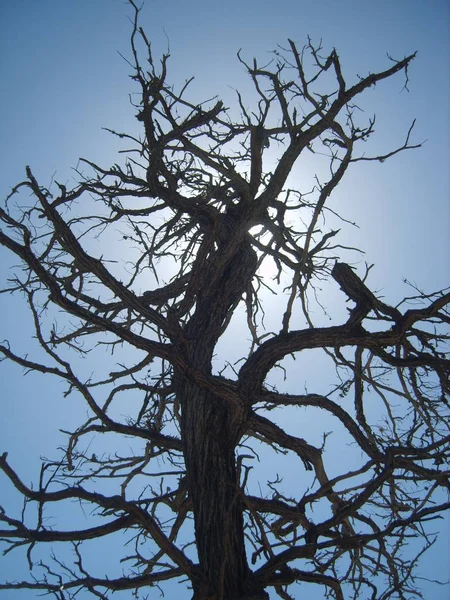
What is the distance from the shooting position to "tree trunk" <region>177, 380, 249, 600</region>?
8.42 feet

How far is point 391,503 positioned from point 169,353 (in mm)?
2312

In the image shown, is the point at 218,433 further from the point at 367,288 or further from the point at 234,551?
the point at 367,288

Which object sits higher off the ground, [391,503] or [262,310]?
[262,310]

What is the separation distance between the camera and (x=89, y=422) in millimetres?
4008

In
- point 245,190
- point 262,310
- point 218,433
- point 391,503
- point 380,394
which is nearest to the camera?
point 218,433

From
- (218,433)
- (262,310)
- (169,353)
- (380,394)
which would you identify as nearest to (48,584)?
(218,433)

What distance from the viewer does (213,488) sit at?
9.39 feet

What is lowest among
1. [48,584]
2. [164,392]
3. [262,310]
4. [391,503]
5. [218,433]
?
[48,584]

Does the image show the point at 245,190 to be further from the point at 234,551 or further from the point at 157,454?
the point at 234,551

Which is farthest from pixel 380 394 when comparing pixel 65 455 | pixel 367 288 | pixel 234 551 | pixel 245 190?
pixel 65 455

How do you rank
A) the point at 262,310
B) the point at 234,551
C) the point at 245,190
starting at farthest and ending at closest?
the point at 262,310, the point at 245,190, the point at 234,551

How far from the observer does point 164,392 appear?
3.69m

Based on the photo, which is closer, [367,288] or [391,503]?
[367,288]

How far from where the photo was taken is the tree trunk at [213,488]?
2.57 m
